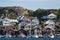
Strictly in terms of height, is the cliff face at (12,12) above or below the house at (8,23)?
above

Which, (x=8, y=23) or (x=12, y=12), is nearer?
(x=8, y=23)

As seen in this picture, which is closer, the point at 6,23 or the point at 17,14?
the point at 6,23

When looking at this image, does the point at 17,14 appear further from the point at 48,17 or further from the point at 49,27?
the point at 49,27

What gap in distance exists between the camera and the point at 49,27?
36.0m

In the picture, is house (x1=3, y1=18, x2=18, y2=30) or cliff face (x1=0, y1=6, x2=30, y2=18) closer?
house (x1=3, y1=18, x2=18, y2=30)

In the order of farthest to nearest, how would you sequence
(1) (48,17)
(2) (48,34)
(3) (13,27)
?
(1) (48,17) < (3) (13,27) < (2) (48,34)

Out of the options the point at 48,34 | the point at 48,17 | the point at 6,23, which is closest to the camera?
the point at 48,34

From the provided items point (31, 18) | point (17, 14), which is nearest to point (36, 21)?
point (31, 18)

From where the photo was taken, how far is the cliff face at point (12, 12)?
44934 millimetres

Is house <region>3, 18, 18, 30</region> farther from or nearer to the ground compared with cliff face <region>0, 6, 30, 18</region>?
nearer to the ground

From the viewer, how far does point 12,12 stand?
46.5 m

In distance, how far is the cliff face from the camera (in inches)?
1769

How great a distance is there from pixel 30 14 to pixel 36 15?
242 cm

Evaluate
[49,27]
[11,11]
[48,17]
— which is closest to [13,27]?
[49,27]
